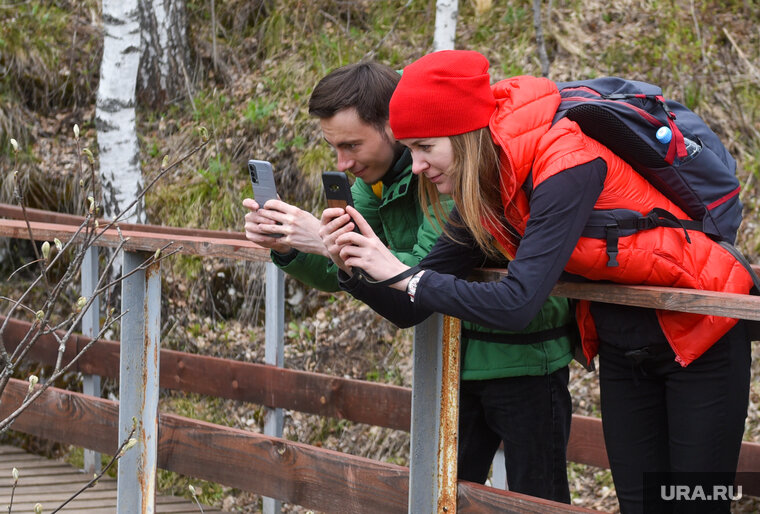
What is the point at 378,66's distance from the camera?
2615mm

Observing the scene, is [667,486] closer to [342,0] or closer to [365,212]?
[365,212]

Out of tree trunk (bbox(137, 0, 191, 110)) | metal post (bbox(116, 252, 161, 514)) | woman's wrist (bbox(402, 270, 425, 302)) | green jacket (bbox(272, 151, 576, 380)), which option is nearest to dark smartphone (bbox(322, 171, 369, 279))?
woman's wrist (bbox(402, 270, 425, 302))

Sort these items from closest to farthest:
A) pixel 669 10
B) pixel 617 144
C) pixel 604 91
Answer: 1. pixel 617 144
2. pixel 604 91
3. pixel 669 10

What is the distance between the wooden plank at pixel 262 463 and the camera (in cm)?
268

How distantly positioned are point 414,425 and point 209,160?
20.1 feet

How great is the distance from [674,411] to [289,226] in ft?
3.83

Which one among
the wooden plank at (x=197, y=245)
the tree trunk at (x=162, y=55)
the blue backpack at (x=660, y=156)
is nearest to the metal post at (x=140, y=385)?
the wooden plank at (x=197, y=245)

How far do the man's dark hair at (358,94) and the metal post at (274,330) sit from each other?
178 cm

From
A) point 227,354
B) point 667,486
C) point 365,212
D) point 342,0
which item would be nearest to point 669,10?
point 342,0

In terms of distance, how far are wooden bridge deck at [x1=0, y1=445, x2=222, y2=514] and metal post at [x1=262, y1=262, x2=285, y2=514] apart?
404mm

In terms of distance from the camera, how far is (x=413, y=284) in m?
2.13

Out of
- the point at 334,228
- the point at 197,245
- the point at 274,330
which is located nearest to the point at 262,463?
the point at 197,245

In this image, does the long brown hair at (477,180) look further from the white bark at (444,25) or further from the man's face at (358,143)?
the white bark at (444,25)

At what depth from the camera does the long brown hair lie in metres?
2.09
